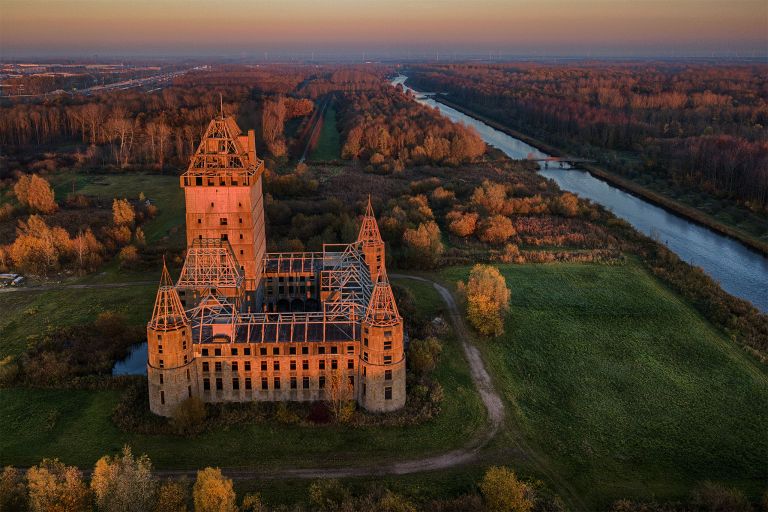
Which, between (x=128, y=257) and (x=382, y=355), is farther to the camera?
(x=128, y=257)

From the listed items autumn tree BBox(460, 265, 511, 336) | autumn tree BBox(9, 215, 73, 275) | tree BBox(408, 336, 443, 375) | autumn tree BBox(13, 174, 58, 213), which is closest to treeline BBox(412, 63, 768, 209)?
autumn tree BBox(460, 265, 511, 336)

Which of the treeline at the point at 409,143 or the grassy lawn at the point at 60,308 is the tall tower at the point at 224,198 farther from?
the treeline at the point at 409,143

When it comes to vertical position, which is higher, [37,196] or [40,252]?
[37,196]

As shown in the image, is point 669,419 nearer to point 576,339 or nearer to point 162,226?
point 576,339

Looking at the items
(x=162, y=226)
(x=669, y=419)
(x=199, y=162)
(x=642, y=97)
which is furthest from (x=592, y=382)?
(x=642, y=97)

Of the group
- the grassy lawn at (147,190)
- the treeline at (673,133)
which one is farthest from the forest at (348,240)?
the treeline at (673,133)

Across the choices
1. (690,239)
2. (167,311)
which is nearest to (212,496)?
(167,311)

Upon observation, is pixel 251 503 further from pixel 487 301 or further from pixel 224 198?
pixel 224 198
